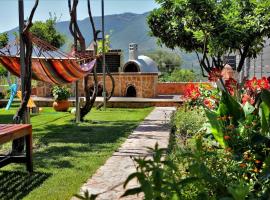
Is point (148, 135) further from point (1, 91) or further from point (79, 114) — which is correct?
point (1, 91)

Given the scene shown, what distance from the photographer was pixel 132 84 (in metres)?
21.0

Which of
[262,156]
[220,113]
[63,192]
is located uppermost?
[220,113]

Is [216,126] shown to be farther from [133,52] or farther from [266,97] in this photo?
[133,52]

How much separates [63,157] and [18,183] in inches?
61.1

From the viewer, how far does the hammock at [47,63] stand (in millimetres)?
8930

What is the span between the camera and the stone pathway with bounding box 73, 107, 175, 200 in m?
4.37

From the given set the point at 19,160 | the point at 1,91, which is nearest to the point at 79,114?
the point at 19,160

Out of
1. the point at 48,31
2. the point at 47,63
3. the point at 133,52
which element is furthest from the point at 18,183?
the point at 48,31

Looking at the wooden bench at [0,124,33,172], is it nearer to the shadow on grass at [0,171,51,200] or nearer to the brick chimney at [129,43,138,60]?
the shadow on grass at [0,171,51,200]

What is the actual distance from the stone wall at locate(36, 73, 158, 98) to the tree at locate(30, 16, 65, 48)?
12221 mm

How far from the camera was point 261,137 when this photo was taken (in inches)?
149

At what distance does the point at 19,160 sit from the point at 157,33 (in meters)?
7.21

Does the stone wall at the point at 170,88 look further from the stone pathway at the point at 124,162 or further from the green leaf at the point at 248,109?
the green leaf at the point at 248,109

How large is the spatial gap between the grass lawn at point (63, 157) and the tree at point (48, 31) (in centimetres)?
2223
